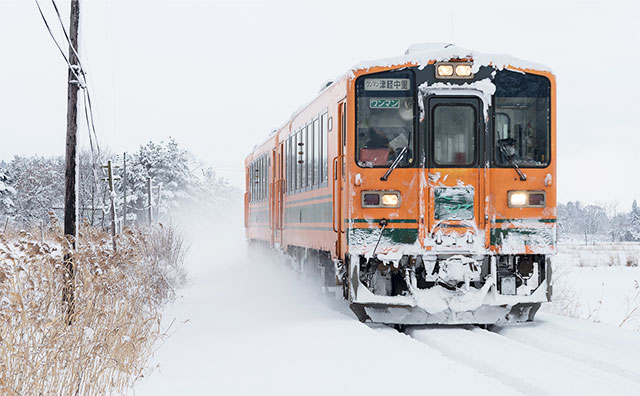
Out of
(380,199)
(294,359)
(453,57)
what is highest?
(453,57)

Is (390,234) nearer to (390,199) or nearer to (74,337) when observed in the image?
(390,199)

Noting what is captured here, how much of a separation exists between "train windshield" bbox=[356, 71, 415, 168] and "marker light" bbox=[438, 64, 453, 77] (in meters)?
0.33

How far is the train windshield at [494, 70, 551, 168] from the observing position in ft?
28.9

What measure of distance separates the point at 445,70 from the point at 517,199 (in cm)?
166

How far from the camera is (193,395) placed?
566 cm

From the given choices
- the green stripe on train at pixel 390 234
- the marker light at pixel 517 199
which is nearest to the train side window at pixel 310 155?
the green stripe on train at pixel 390 234

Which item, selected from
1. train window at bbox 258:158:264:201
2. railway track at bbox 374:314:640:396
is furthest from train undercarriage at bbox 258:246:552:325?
train window at bbox 258:158:264:201

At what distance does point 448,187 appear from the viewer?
8719 millimetres

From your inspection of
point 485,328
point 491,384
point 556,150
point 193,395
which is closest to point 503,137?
point 556,150

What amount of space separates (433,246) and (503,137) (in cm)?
149

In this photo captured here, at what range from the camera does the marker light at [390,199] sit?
868 centimetres

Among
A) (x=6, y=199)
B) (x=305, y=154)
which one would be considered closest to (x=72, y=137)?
(x=305, y=154)

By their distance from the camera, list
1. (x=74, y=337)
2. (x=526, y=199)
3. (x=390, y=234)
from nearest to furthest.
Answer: (x=74, y=337) → (x=390, y=234) → (x=526, y=199)

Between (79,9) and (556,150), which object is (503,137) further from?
(79,9)
